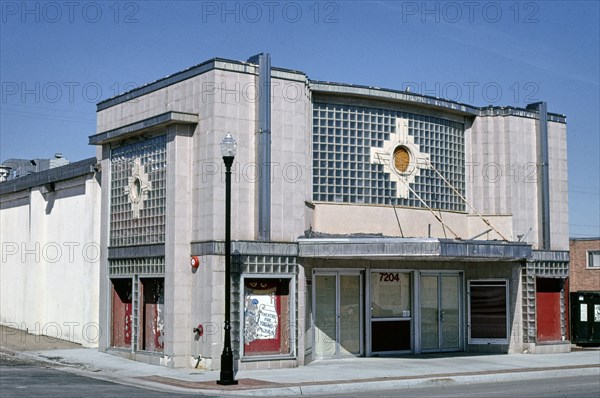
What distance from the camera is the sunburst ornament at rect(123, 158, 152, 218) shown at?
24.6 meters

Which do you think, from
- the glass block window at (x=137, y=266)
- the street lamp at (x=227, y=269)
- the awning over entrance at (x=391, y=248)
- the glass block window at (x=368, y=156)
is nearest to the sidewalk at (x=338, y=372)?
the street lamp at (x=227, y=269)

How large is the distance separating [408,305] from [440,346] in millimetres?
1762

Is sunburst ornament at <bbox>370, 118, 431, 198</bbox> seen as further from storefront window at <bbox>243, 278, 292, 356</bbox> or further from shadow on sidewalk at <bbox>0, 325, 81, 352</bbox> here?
Result: shadow on sidewalk at <bbox>0, 325, 81, 352</bbox>

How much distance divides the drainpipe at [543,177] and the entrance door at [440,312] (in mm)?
3317

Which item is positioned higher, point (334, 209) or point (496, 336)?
point (334, 209)

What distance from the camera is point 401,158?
26.7 metres

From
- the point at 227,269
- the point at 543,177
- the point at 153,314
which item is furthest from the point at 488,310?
the point at 227,269

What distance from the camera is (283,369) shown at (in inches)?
891

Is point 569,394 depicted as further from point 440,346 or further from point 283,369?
point 440,346

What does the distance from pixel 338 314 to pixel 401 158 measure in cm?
512

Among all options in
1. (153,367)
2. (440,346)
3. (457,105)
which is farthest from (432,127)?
(153,367)

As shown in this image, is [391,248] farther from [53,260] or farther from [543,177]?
[53,260]

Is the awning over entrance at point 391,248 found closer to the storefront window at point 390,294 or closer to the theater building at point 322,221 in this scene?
the theater building at point 322,221

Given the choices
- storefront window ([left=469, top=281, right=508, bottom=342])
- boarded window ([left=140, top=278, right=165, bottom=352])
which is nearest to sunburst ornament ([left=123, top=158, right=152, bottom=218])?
boarded window ([left=140, top=278, right=165, bottom=352])
